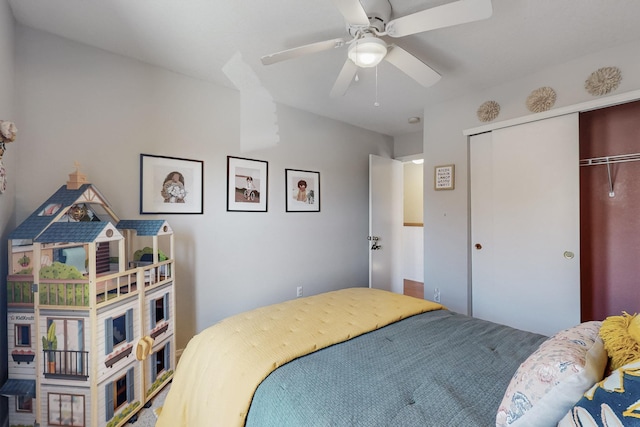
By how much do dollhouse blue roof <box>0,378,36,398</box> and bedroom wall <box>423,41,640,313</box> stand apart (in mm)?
3105

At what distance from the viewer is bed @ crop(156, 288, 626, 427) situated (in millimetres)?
736

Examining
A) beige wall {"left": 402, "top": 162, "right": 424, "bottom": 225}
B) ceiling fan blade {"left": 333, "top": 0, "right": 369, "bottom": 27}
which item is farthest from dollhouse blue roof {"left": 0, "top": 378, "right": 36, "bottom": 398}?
beige wall {"left": 402, "top": 162, "right": 424, "bottom": 225}

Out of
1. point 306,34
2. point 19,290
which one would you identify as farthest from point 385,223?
point 19,290

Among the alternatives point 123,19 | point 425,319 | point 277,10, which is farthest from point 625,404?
point 123,19

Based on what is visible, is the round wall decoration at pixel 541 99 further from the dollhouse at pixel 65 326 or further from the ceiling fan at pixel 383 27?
the dollhouse at pixel 65 326

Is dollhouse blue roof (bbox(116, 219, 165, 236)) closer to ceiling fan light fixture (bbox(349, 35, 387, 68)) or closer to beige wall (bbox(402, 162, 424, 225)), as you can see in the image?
ceiling fan light fixture (bbox(349, 35, 387, 68))

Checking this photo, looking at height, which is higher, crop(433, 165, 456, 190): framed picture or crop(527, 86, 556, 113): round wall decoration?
crop(527, 86, 556, 113): round wall decoration

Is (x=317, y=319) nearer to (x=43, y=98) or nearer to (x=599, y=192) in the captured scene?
(x=43, y=98)

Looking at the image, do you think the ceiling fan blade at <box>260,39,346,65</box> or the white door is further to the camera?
the white door

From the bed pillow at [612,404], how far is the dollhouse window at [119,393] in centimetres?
197

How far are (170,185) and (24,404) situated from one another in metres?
1.52

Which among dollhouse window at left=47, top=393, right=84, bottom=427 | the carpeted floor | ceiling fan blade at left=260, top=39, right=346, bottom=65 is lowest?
the carpeted floor

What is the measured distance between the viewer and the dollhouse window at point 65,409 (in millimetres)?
1467

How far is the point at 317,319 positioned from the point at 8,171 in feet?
6.30
